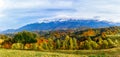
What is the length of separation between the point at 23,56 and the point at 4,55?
262 cm

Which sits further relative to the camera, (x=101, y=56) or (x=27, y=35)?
(x=27, y=35)

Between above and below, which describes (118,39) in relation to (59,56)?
below

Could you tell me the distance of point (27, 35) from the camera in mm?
194875

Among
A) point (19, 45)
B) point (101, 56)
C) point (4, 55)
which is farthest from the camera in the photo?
point (19, 45)

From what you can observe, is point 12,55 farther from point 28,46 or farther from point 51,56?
point 28,46

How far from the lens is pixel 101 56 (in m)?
39.3

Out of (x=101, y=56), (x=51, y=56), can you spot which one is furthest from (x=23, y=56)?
(x=101, y=56)

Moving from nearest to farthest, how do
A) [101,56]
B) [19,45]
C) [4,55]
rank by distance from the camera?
[4,55] → [101,56] → [19,45]

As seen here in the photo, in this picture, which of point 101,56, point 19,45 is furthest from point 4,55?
point 19,45

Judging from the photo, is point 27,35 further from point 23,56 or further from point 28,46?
point 23,56

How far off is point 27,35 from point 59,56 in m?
158

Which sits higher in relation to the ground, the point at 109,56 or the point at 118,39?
the point at 109,56

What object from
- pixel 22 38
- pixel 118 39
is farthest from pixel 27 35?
pixel 118 39

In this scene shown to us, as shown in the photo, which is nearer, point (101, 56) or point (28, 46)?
point (101, 56)
